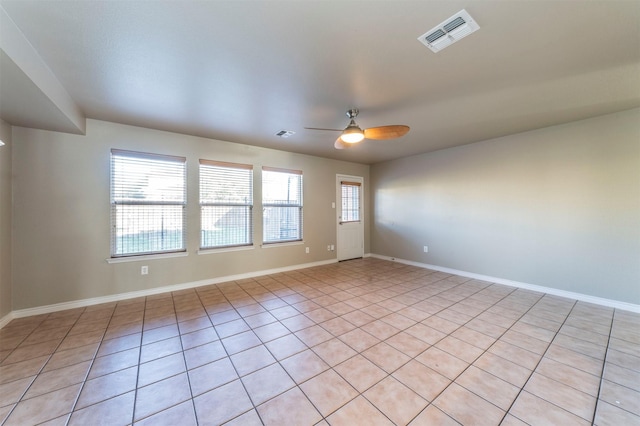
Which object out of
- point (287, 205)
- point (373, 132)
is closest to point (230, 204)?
point (287, 205)

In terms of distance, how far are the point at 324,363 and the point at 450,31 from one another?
2710 mm

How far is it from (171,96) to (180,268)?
2564 mm

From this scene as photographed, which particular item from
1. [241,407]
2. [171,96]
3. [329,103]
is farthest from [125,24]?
[241,407]

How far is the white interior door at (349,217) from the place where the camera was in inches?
229

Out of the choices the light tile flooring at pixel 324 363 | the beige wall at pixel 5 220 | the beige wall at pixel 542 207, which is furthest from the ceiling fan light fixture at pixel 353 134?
the beige wall at pixel 5 220

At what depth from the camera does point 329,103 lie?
2.70m

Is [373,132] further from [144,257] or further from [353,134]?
[144,257]

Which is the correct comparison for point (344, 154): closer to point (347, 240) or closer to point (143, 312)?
point (347, 240)

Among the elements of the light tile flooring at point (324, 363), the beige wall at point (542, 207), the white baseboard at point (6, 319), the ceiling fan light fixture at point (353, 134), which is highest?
the ceiling fan light fixture at point (353, 134)

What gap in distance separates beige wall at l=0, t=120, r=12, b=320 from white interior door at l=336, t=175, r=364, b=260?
5.03 metres

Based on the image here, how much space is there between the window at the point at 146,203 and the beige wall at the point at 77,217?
4.1 inches

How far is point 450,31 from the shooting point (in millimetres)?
1640

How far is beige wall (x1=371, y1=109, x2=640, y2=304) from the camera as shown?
3.05m

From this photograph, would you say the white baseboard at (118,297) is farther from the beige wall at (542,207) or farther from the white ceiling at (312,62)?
the beige wall at (542,207)
